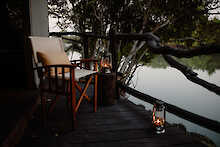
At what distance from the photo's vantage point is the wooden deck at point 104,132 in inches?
58.9

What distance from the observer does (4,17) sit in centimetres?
291

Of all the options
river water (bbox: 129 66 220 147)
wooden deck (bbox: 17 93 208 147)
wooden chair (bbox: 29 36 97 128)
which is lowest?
river water (bbox: 129 66 220 147)

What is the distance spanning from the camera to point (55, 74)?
5.46 feet

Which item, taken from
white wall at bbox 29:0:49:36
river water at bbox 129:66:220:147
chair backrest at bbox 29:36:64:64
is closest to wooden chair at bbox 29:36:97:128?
chair backrest at bbox 29:36:64:64

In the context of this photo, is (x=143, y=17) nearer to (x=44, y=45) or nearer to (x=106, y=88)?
(x=106, y=88)

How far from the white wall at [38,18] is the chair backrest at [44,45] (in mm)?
573

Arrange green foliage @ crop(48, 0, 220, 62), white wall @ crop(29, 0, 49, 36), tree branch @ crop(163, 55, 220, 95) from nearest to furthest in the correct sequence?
Result: tree branch @ crop(163, 55, 220, 95)
white wall @ crop(29, 0, 49, 36)
green foliage @ crop(48, 0, 220, 62)

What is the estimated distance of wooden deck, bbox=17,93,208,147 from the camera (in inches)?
58.9

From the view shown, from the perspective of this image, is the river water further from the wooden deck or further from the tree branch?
the tree branch

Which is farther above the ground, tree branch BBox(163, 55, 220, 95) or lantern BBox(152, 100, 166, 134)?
tree branch BBox(163, 55, 220, 95)

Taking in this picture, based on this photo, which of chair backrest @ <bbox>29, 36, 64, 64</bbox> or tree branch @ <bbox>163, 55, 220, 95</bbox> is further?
chair backrest @ <bbox>29, 36, 64, 64</bbox>

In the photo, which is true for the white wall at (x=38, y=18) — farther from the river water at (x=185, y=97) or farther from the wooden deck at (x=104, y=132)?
the river water at (x=185, y=97)

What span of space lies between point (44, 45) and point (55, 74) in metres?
0.72

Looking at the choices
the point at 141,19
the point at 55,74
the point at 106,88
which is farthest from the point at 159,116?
the point at 141,19
